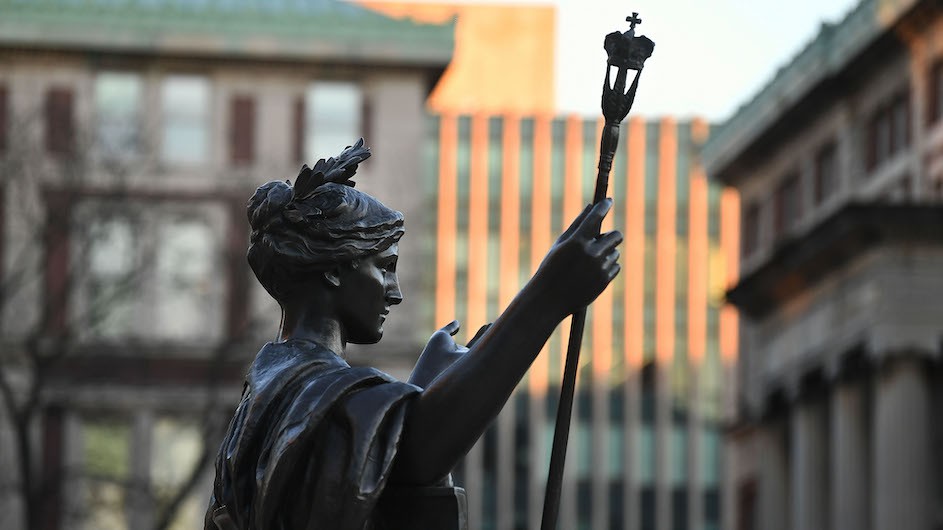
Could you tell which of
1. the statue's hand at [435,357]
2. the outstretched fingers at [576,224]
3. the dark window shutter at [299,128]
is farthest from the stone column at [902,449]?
the outstretched fingers at [576,224]

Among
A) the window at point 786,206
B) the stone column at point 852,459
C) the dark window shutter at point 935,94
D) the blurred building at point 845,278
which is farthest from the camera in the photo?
the window at point 786,206

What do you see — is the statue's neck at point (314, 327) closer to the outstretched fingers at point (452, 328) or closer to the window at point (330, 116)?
the outstretched fingers at point (452, 328)

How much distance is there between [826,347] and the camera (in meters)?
58.9

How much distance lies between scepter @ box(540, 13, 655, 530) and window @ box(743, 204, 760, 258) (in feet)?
214

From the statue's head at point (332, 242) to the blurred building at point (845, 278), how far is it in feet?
159

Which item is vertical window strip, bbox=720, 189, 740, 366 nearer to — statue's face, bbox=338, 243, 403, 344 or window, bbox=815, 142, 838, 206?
window, bbox=815, 142, 838, 206

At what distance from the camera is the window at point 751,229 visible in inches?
2761

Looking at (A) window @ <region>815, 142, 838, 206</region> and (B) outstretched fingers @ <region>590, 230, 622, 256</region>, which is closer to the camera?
(B) outstretched fingers @ <region>590, 230, 622, 256</region>

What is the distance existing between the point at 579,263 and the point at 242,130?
197ft

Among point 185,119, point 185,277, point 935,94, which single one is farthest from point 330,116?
point 935,94

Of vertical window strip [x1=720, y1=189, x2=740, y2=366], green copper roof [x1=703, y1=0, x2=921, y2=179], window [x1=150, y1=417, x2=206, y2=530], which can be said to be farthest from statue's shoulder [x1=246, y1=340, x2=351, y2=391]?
vertical window strip [x1=720, y1=189, x2=740, y2=366]

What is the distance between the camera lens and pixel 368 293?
5500 millimetres

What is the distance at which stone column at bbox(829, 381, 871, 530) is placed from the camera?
188 feet

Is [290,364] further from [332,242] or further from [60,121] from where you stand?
[60,121]
